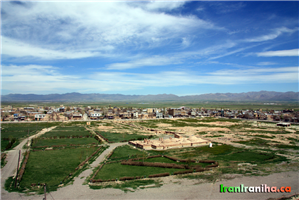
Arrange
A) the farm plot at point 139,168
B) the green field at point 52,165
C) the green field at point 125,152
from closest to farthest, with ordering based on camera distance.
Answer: the green field at point 52,165, the farm plot at point 139,168, the green field at point 125,152

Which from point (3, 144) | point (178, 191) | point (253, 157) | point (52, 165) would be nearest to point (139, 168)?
point (178, 191)

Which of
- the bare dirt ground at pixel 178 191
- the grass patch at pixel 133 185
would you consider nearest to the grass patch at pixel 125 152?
the bare dirt ground at pixel 178 191

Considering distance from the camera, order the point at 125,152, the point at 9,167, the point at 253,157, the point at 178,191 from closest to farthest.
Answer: the point at 178,191, the point at 9,167, the point at 253,157, the point at 125,152

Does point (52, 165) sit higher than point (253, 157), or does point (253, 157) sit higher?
point (253, 157)

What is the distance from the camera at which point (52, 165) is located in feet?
86.5

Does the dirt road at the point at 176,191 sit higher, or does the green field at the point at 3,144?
the dirt road at the point at 176,191

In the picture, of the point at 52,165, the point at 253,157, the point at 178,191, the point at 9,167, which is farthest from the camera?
the point at 253,157

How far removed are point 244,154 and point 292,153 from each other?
8378 mm

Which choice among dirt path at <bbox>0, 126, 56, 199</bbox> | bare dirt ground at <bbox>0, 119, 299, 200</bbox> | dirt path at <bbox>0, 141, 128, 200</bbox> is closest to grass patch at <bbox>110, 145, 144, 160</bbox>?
dirt path at <bbox>0, 141, 128, 200</bbox>

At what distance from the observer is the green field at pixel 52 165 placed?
70.5 ft

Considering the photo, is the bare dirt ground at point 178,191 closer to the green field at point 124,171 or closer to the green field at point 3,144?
the green field at point 124,171

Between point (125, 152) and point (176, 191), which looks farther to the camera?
point (125, 152)

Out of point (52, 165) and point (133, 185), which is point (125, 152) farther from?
point (133, 185)

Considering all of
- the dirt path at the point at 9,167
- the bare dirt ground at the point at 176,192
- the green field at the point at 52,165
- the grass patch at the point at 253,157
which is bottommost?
the dirt path at the point at 9,167
